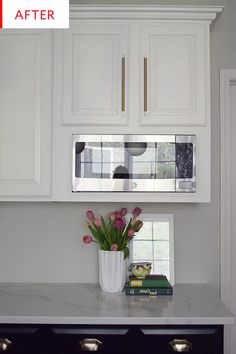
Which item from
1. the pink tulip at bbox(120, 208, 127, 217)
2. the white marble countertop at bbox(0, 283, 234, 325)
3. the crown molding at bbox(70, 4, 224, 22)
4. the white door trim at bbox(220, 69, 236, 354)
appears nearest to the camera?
the white marble countertop at bbox(0, 283, 234, 325)

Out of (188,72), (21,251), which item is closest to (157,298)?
(21,251)

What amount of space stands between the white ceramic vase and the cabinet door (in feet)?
2.37

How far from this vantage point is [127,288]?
2.02m

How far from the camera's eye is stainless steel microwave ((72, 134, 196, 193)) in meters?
1.98

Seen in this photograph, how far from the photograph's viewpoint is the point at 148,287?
6.61 ft

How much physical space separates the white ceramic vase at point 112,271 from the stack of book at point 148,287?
0.07 m

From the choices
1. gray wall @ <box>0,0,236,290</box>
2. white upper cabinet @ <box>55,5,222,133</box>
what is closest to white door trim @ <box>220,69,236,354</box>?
gray wall @ <box>0,0,236,290</box>

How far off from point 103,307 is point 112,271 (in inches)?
10.2
